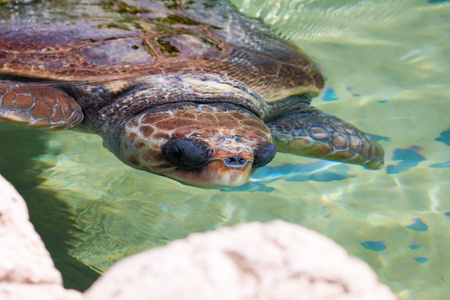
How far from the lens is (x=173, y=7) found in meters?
3.01

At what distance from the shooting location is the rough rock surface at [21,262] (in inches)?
35.7

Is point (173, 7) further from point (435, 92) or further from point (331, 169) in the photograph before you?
point (435, 92)

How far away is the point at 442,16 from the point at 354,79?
147cm

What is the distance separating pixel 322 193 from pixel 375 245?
0.47 meters

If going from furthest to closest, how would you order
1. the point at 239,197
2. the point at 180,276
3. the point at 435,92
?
the point at 435,92
the point at 239,197
the point at 180,276

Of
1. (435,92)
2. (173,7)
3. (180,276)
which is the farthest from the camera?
(435,92)

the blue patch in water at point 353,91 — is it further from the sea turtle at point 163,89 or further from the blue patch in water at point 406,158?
the blue patch in water at point 406,158

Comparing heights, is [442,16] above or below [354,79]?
above

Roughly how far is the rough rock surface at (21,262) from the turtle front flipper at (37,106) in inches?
41.0

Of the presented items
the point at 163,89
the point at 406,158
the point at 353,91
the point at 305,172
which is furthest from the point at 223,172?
the point at 353,91

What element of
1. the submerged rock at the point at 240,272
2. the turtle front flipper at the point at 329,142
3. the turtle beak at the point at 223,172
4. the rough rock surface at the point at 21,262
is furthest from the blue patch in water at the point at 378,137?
the rough rock surface at the point at 21,262

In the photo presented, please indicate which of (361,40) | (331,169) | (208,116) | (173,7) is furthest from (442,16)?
(208,116)

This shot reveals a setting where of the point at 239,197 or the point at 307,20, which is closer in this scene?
the point at 239,197

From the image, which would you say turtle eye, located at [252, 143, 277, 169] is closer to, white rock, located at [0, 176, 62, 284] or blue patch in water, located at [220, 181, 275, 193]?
blue patch in water, located at [220, 181, 275, 193]
